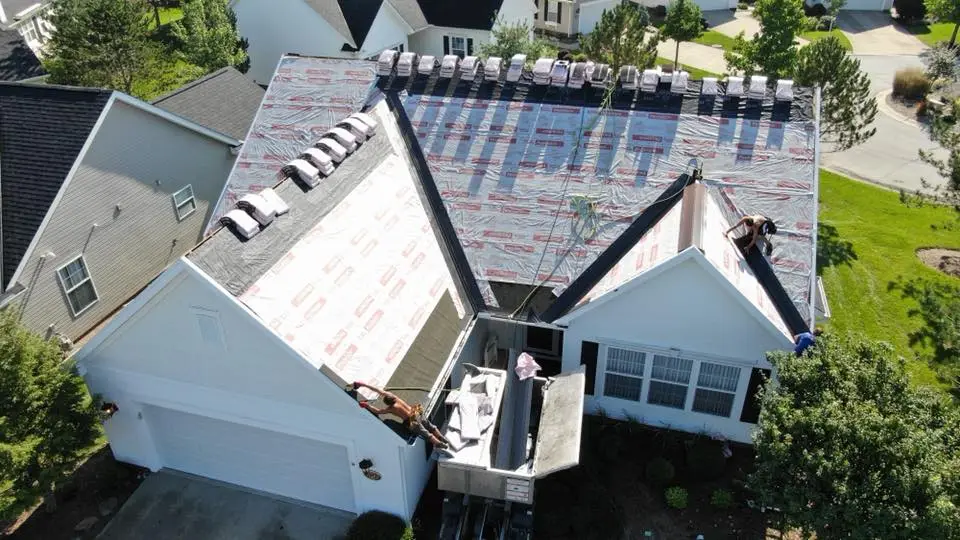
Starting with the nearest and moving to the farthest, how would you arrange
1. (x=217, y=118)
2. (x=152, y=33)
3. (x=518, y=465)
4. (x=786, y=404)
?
(x=786, y=404)
(x=518, y=465)
(x=217, y=118)
(x=152, y=33)

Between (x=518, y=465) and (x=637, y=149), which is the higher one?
(x=637, y=149)

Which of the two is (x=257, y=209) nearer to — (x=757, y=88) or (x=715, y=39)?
(x=757, y=88)

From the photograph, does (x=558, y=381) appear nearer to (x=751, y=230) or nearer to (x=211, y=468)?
(x=751, y=230)

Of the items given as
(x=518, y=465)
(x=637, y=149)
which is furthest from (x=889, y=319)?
(x=518, y=465)

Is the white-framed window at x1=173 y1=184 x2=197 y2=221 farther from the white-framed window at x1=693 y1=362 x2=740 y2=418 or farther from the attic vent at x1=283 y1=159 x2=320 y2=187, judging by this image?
the white-framed window at x1=693 y1=362 x2=740 y2=418

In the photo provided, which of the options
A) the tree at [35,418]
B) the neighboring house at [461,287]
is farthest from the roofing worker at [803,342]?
the tree at [35,418]

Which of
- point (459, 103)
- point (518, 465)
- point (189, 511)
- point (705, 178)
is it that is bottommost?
point (189, 511)

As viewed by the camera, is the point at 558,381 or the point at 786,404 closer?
the point at 786,404
